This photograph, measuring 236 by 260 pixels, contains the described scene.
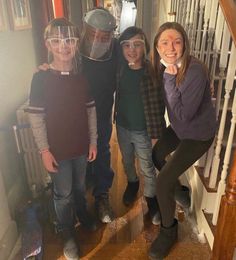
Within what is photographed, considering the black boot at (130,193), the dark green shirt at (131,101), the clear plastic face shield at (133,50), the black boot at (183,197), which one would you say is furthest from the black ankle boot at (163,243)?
the clear plastic face shield at (133,50)

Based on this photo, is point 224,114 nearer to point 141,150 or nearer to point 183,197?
point 141,150

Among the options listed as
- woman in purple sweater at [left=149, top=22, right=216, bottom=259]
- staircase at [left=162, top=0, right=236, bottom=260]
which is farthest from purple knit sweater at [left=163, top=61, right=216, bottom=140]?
staircase at [left=162, top=0, right=236, bottom=260]

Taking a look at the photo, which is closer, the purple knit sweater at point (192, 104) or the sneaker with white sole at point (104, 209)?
the purple knit sweater at point (192, 104)

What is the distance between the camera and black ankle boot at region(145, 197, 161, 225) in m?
1.79

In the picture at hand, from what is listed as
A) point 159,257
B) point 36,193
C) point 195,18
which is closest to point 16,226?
point 36,193

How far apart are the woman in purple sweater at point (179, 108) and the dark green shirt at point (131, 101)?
0.13 m

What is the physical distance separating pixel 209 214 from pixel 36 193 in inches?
47.4

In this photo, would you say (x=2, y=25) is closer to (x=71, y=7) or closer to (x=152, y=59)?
(x=152, y=59)

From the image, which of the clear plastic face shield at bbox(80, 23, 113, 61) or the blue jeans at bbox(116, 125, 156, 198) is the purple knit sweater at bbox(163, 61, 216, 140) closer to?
the blue jeans at bbox(116, 125, 156, 198)

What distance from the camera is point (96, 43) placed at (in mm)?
1530

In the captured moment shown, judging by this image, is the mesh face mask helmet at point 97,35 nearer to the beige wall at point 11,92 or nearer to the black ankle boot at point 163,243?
the beige wall at point 11,92

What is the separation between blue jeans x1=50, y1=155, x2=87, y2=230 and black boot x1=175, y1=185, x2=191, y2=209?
0.71 m

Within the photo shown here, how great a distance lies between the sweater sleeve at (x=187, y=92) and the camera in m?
1.25

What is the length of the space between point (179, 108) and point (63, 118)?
22.7 inches
